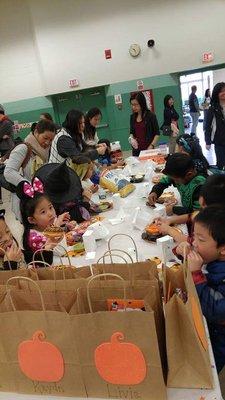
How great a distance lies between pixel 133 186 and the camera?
11.3 ft

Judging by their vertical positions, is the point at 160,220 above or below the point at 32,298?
below

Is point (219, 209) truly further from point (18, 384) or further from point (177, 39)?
point (177, 39)

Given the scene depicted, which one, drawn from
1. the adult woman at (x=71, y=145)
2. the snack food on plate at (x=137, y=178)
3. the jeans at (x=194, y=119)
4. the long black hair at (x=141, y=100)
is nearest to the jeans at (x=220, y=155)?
the long black hair at (x=141, y=100)

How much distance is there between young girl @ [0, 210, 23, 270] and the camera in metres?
1.80

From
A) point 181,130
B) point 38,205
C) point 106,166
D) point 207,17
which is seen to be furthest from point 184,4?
point 38,205

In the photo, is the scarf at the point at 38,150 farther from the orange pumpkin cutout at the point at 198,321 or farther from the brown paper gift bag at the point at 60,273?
the orange pumpkin cutout at the point at 198,321

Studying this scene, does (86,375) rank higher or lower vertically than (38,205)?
lower

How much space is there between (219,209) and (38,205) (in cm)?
123

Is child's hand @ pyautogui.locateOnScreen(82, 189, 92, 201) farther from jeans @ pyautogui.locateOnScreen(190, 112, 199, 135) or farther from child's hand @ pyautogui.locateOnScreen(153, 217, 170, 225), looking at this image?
jeans @ pyautogui.locateOnScreen(190, 112, 199, 135)

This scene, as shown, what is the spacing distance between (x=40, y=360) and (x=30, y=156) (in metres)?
2.45

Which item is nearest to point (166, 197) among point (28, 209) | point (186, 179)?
point (186, 179)

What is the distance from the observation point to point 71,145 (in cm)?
333

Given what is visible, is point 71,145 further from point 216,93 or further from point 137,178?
point 216,93

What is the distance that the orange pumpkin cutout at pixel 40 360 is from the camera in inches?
44.9
